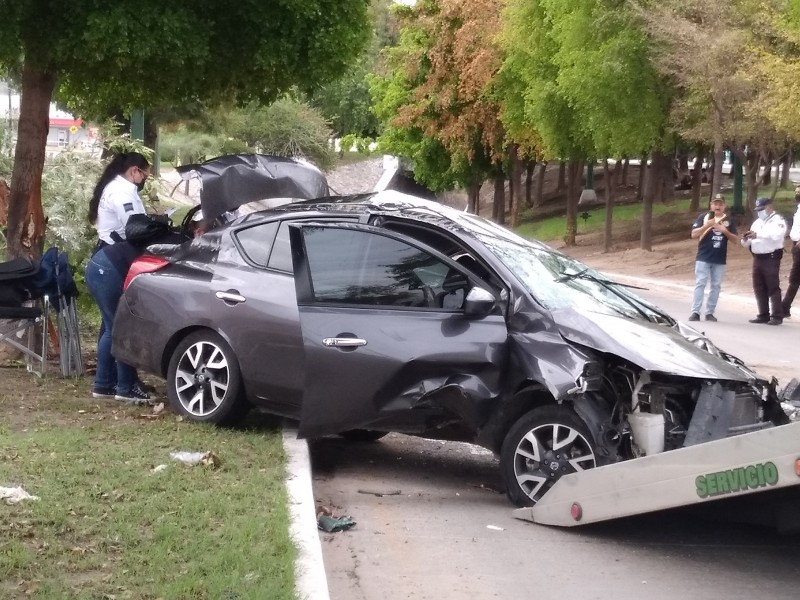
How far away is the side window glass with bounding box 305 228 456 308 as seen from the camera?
680cm

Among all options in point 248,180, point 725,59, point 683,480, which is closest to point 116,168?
point 248,180

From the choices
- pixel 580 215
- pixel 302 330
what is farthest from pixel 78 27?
pixel 580 215

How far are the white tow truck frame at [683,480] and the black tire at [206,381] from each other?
2.40 meters

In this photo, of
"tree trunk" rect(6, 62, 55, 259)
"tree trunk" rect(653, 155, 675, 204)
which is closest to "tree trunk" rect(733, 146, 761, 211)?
"tree trunk" rect(653, 155, 675, 204)

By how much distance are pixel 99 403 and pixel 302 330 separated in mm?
2469

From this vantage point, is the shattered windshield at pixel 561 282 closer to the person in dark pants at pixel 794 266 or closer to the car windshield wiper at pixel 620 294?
the car windshield wiper at pixel 620 294

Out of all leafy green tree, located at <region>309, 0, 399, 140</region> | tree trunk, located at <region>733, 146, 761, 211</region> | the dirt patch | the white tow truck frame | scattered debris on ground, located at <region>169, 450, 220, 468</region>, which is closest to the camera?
the white tow truck frame

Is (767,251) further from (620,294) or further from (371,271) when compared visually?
(371,271)

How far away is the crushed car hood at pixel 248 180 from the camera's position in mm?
8602

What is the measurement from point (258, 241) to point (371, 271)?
1152 mm

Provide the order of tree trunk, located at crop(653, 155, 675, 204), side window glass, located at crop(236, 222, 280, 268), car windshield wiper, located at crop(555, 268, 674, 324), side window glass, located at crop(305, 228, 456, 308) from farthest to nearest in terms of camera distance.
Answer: tree trunk, located at crop(653, 155, 675, 204) < side window glass, located at crop(236, 222, 280, 268) < car windshield wiper, located at crop(555, 268, 674, 324) < side window glass, located at crop(305, 228, 456, 308)

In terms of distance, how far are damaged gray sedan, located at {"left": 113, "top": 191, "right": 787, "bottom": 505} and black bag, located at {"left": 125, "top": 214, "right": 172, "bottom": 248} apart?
57 centimetres

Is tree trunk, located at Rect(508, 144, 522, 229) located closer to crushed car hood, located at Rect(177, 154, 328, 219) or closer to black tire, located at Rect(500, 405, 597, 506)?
crushed car hood, located at Rect(177, 154, 328, 219)

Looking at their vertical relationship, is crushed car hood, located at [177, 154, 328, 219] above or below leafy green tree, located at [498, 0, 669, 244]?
below
